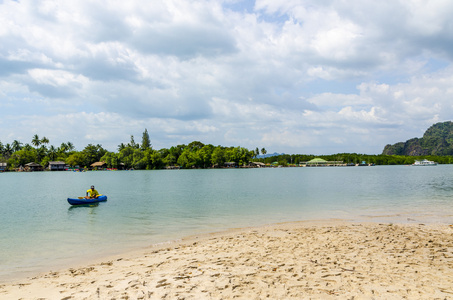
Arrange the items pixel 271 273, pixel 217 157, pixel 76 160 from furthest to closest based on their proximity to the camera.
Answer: pixel 217 157
pixel 76 160
pixel 271 273

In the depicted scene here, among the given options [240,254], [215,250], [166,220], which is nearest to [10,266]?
[215,250]

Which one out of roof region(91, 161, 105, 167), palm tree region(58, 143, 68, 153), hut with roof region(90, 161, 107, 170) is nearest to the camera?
roof region(91, 161, 105, 167)

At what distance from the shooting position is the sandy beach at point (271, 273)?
6.69m

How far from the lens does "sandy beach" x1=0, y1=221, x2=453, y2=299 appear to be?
6.69 m

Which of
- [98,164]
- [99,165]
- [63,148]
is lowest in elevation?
[99,165]

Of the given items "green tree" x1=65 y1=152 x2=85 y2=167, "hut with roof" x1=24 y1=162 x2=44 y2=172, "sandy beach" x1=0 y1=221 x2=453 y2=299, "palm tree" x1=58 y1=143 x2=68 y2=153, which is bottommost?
"sandy beach" x1=0 y1=221 x2=453 y2=299

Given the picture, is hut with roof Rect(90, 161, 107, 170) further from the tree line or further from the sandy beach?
the sandy beach

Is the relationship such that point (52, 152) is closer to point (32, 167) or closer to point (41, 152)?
point (41, 152)

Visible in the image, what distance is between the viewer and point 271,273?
790 cm

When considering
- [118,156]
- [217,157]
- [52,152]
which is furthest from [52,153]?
[217,157]

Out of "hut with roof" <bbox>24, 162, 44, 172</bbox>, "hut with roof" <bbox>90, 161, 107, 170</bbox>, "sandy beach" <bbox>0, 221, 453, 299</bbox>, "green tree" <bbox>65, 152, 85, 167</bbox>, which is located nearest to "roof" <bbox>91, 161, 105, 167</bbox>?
"hut with roof" <bbox>90, 161, 107, 170</bbox>

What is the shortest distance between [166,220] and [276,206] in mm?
10470

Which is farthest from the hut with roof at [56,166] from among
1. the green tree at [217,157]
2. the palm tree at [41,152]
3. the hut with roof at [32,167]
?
the green tree at [217,157]

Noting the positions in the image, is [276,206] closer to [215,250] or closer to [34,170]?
[215,250]
